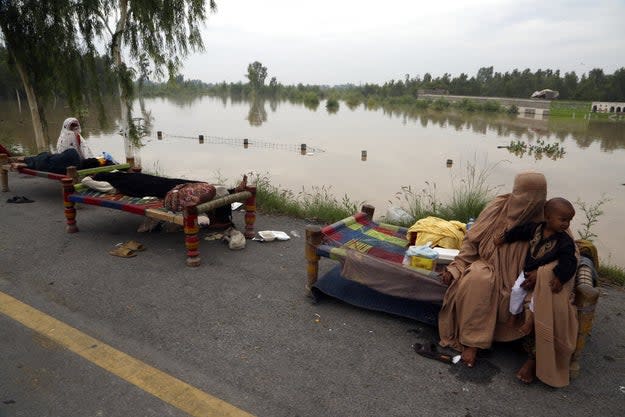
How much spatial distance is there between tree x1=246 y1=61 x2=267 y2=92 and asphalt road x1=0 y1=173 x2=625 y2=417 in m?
77.8

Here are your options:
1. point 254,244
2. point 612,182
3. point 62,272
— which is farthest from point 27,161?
point 612,182

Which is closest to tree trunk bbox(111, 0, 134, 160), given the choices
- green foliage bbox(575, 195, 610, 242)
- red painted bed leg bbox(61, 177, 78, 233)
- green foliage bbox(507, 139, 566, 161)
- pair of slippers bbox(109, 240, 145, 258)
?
red painted bed leg bbox(61, 177, 78, 233)

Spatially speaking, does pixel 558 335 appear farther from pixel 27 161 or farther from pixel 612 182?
pixel 612 182

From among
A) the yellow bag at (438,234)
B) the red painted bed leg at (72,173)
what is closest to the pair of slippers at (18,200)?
the red painted bed leg at (72,173)

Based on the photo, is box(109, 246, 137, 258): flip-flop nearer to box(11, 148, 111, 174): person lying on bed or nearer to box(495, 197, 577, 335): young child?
box(11, 148, 111, 174): person lying on bed

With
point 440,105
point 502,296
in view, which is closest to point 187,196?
point 502,296

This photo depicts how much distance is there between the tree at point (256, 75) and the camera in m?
77.3

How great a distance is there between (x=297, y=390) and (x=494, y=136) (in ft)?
80.8

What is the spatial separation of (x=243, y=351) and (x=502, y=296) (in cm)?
172

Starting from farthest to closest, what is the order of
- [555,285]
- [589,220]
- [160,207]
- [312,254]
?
[589,220], [160,207], [312,254], [555,285]

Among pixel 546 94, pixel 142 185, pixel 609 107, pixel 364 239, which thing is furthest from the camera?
pixel 546 94

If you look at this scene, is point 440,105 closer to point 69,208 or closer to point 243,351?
point 69,208

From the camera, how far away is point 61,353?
262cm

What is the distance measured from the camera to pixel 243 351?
274 centimetres
